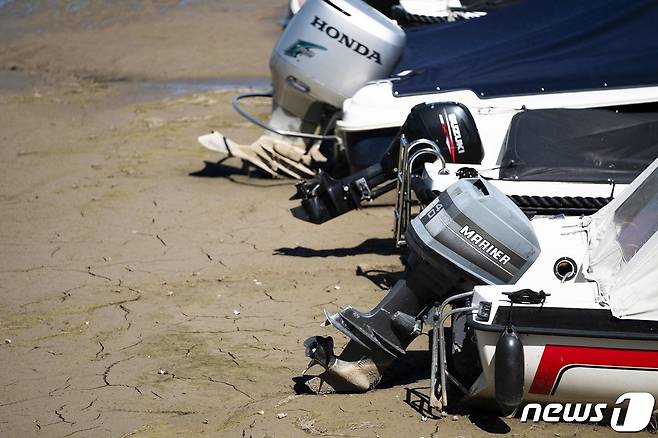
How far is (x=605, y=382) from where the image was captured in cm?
404

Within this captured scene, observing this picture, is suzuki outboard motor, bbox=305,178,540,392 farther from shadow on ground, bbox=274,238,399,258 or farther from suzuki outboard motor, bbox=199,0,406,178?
suzuki outboard motor, bbox=199,0,406,178

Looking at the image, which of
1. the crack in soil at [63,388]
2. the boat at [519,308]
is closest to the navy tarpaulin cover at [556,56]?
the boat at [519,308]

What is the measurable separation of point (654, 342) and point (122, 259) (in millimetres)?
3765

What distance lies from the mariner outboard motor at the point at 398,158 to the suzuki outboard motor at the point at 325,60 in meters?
1.41

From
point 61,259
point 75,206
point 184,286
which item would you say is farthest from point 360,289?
point 75,206

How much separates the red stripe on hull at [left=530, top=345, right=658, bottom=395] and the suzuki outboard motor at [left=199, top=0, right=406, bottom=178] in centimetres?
392

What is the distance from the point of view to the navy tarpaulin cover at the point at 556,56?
271 inches

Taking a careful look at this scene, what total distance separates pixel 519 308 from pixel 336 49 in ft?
13.0

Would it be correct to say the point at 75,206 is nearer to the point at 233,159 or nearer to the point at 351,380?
the point at 233,159

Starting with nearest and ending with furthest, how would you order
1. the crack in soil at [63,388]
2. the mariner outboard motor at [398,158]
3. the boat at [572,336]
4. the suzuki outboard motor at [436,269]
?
1. the boat at [572,336]
2. the suzuki outboard motor at [436,269]
3. the crack in soil at [63,388]
4. the mariner outboard motor at [398,158]

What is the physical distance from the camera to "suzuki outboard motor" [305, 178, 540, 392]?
430 cm

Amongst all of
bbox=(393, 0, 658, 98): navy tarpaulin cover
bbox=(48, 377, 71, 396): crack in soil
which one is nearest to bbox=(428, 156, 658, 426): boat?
bbox=(48, 377, 71, 396): crack in soil

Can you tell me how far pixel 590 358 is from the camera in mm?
4004

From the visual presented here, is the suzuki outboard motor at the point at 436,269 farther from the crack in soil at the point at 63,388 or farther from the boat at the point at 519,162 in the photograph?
the crack in soil at the point at 63,388
